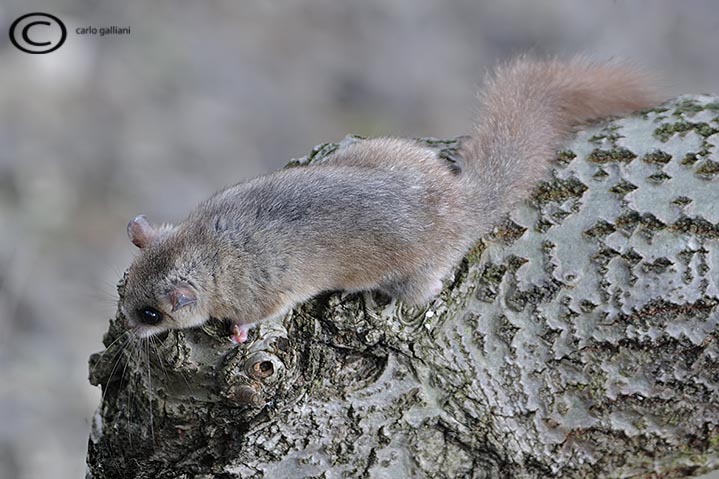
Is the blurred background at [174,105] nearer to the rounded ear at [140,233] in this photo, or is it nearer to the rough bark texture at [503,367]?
the rounded ear at [140,233]

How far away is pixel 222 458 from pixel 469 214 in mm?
1054

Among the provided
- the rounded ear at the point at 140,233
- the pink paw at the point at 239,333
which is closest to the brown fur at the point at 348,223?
the rounded ear at the point at 140,233

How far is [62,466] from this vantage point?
4.98 meters

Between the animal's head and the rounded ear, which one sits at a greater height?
the rounded ear

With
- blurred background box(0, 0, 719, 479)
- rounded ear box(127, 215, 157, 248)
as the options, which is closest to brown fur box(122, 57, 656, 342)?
rounded ear box(127, 215, 157, 248)

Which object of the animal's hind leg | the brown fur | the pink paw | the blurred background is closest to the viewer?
the pink paw

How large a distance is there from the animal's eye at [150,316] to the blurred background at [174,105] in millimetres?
2028

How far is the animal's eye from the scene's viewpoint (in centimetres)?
289

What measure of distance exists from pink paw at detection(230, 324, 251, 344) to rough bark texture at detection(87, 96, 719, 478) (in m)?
0.04

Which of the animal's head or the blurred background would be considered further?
the blurred background

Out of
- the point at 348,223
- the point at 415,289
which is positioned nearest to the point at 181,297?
the point at 348,223

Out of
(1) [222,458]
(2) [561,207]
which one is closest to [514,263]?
(2) [561,207]

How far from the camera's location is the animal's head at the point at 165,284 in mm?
2865

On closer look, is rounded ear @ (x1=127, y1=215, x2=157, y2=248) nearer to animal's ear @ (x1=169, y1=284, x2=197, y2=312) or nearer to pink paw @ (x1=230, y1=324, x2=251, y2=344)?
animal's ear @ (x1=169, y1=284, x2=197, y2=312)
